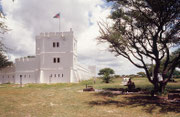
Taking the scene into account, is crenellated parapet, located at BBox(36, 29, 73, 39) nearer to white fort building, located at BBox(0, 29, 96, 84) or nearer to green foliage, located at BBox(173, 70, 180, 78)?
white fort building, located at BBox(0, 29, 96, 84)

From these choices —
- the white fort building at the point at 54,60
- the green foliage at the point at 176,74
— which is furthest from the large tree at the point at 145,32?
the green foliage at the point at 176,74

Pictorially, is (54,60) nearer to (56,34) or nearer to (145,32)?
(56,34)

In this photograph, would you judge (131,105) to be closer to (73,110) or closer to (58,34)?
(73,110)

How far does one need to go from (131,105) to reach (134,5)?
25.6ft

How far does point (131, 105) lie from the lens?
9898mm

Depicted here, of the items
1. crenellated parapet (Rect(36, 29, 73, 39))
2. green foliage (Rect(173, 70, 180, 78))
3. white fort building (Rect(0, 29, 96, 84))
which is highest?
crenellated parapet (Rect(36, 29, 73, 39))

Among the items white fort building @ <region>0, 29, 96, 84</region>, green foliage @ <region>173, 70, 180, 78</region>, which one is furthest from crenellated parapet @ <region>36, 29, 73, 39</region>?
green foliage @ <region>173, 70, 180, 78</region>

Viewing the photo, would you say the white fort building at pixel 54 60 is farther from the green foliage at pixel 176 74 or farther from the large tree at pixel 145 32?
the green foliage at pixel 176 74

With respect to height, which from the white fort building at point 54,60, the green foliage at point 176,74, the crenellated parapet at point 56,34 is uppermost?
the crenellated parapet at point 56,34

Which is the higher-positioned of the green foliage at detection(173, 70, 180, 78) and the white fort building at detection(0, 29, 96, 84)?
the white fort building at detection(0, 29, 96, 84)

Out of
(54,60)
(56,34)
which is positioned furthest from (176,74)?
(56,34)

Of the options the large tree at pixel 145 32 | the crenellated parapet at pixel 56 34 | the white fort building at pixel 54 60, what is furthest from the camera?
the crenellated parapet at pixel 56 34

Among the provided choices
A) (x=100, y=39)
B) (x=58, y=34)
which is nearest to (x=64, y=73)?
(x=58, y=34)

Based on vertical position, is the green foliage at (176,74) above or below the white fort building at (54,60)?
below
